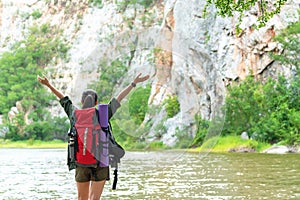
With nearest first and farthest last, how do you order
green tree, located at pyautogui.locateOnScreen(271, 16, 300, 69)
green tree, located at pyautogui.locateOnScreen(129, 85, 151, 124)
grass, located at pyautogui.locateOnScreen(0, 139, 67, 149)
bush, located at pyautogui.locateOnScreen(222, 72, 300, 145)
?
green tree, located at pyautogui.locateOnScreen(129, 85, 151, 124) < bush, located at pyautogui.locateOnScreen(222, 72, 300, 145) < green tree, located at pyautogui.locateOnScreen(271, 16, 300, 69) < grass, located at pyautogui.locateOnScreen(0, 139, 67, 149)

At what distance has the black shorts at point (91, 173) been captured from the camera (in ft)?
17.2

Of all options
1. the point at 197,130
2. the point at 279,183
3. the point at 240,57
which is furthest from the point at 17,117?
the point at 197,130

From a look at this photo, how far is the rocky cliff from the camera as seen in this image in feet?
18.8

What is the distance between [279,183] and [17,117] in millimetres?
49684

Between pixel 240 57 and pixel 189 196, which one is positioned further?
pixel 240 57

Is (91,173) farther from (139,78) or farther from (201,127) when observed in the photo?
(201,127)

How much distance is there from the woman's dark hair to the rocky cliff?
0.10 meters

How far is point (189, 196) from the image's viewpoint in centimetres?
986

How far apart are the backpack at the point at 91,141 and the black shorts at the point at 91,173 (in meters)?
0.07

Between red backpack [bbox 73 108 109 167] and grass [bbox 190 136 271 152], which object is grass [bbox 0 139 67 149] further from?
red backpack [bbox 73 108 109 167]

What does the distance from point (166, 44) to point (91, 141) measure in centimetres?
139

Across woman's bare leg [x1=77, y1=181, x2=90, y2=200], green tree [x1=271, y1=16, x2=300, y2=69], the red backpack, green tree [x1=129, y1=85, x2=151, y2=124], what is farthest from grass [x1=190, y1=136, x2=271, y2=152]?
the red backpack

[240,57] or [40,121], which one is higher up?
[240,57]

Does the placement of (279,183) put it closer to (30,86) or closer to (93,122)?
(93,122)
